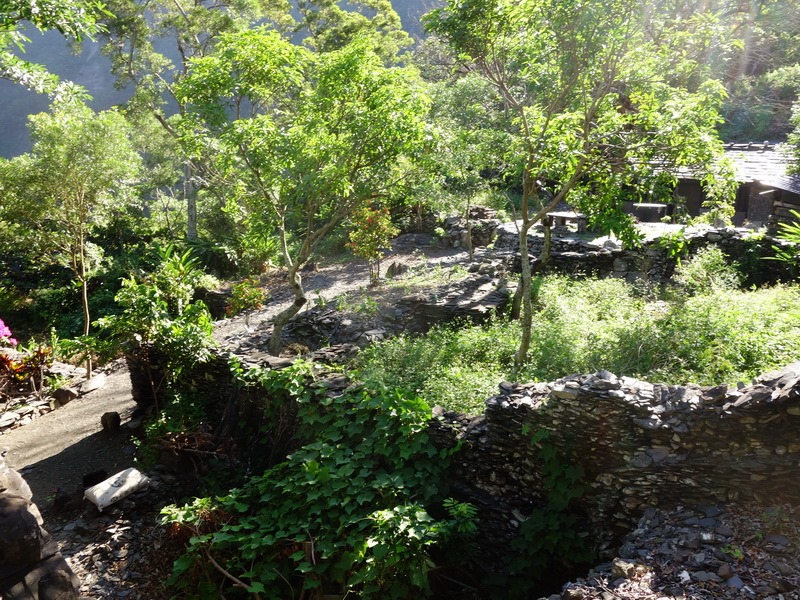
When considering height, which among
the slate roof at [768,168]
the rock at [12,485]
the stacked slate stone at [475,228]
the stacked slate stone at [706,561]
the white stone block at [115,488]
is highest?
the slate roof at [768,168]

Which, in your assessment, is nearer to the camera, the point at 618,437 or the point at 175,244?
the point at 618,437

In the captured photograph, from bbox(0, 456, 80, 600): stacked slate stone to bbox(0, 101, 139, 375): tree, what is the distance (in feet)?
27.3

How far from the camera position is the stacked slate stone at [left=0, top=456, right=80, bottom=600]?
4895mm

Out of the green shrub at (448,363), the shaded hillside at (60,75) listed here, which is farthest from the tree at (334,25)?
the shaded hillside at (60,75)

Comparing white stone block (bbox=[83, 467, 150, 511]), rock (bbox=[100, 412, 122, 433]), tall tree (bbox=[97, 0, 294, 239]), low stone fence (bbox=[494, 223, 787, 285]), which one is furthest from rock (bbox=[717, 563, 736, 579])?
tall tree (bbox=[97, 0, 294, 239])

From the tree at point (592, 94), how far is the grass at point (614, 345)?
0.73 metres

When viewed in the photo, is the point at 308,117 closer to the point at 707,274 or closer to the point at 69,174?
the point at 69,174

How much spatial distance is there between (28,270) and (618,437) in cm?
1887

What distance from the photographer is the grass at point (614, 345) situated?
260 inches

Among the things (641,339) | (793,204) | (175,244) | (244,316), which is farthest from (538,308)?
(175,244)

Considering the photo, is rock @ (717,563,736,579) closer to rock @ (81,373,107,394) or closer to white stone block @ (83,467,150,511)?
white stone block @ (83,467,150,511)

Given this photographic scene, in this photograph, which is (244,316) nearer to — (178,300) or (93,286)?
(178,300)

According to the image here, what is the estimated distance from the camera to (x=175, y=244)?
1959 cm

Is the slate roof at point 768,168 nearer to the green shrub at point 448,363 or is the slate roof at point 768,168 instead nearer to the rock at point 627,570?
the green shrub at point 448,363
